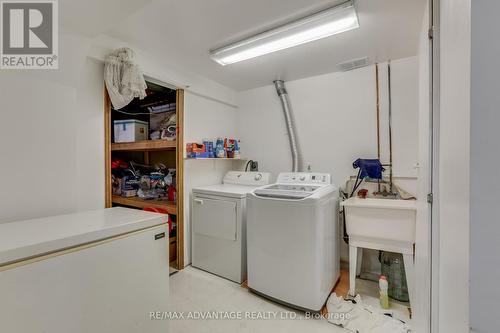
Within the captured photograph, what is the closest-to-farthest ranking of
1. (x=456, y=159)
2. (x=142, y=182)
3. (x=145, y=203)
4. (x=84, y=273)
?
1. (x=456, y=159)
2. (x=84, y=273)
3. (x=145, y=203)
4. (x=142, y=182)

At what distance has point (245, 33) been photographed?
1871mm

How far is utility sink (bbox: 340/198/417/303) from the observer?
1778mm

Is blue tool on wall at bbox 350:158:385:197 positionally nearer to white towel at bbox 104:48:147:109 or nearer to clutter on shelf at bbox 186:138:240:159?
clutter on shelf at bbox 186:138:240:159

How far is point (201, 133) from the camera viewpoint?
2828 millimetres

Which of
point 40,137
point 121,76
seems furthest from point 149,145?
point 40,137

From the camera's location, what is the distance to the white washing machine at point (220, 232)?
229 cm

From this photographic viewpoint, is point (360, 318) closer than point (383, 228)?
Yes

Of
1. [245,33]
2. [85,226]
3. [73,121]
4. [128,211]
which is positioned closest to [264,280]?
[128,211]

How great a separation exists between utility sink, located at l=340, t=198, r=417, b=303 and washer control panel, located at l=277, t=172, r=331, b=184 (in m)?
0.40

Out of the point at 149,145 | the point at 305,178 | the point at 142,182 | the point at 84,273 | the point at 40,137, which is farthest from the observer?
the point at 142,182

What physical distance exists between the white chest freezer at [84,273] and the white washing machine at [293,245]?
92 cm

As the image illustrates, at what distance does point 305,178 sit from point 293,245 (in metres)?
0.88

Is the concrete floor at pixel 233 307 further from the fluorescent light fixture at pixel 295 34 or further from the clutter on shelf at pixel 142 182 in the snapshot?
the fluorescent light fixture at pixel 295 34

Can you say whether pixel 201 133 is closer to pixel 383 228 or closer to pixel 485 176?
pixel 383 228
